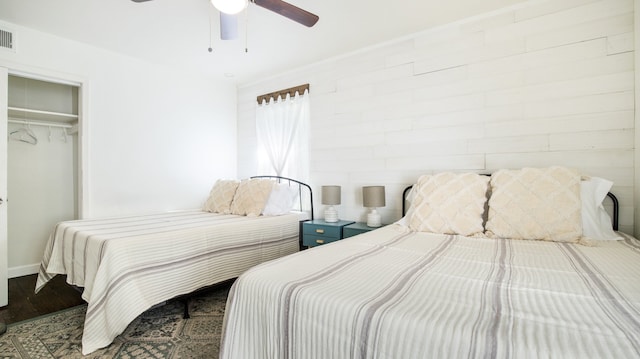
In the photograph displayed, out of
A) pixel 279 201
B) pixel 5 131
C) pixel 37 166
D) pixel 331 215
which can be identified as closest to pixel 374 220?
pixel 331 215

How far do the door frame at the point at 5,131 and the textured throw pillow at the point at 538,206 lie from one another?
11.9ft

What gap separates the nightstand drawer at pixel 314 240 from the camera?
116 inches

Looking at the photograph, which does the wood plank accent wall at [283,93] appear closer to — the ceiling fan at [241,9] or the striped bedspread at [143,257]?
the ceiling fan at [241,9]

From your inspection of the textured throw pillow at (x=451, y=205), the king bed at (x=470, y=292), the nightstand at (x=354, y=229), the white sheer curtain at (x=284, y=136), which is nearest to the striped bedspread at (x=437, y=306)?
the king bed at (x=470, y=292)

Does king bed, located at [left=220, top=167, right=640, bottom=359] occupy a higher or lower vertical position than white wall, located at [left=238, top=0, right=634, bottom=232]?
lower

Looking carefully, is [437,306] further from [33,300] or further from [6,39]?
[6,39]

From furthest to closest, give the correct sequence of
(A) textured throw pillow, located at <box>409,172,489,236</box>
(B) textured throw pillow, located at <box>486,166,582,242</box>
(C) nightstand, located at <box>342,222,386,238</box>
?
1. (C) nightstand, located at <box>342,222,386,238</box>
2. (A) textured throw pillow, located at <box>409,172,489,236</box>
3. (B) textured throw pillow, located at <box>486,166,582,242</box>

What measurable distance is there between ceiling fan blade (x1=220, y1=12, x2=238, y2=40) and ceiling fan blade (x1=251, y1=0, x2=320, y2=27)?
299 mm

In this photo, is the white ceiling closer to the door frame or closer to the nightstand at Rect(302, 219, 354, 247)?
the door frame

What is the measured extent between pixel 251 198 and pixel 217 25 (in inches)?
64.7

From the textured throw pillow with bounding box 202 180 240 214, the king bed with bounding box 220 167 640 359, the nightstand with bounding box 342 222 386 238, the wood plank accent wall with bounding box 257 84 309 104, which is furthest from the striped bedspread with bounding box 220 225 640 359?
the wood plank accent wall with bounding box 257 84 309 104

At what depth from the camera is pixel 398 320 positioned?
2.60 ft

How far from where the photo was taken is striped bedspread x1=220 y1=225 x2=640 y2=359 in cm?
69

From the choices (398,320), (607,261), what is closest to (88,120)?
(398,320)
